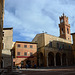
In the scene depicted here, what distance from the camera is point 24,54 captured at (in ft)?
111

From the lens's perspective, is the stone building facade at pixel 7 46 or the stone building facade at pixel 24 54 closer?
the stone building facade at pixel 7 46

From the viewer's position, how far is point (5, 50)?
83.8ft

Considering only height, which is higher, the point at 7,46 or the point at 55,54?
the point at 7,46

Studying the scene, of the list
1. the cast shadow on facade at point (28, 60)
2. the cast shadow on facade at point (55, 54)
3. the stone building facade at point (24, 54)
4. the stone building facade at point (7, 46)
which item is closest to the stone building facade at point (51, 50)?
the cast shadow on facade at point (55, 54)

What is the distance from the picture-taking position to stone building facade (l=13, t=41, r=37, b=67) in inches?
1292

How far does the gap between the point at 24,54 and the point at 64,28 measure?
2684cm

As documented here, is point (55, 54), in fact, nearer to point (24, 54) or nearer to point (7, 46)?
point (24, 54)

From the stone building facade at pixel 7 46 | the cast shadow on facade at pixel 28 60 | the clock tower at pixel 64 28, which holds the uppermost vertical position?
the clock tower at pixel 64 28

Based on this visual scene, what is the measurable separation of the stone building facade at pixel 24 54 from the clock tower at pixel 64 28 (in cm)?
2141

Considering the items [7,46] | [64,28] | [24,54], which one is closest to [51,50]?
[24,54]

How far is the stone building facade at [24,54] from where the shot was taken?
32.8 m

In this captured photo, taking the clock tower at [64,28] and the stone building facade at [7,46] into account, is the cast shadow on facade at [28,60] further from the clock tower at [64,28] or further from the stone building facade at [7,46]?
the clock tower at [64,28]

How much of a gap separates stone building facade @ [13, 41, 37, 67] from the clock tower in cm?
2141

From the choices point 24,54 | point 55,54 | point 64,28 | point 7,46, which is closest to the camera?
point 7,46
